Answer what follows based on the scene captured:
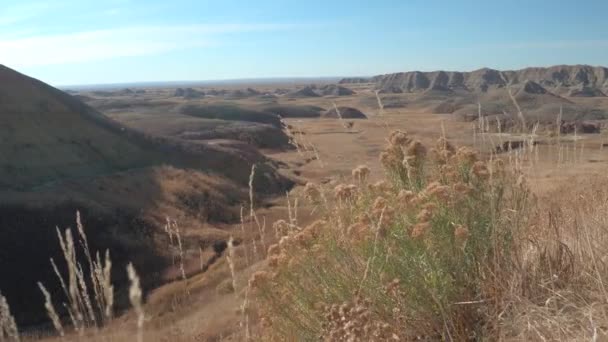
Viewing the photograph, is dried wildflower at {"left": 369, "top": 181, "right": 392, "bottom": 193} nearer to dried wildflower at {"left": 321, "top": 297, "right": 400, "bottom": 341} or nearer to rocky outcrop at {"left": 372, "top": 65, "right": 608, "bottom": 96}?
dried wildflower at {"left": 321, "top": 297, "right": 400, "bottom": 341}

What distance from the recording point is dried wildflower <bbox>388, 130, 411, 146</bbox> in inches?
185

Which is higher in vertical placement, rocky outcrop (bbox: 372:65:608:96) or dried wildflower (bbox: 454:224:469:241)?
dried wildflower (bbox: 454:224:469:241)

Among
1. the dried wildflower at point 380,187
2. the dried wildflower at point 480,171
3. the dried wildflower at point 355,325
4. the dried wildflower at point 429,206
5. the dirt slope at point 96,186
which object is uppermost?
the dried wildflower at point 480,171

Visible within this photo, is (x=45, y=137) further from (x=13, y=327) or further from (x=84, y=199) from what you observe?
(x=13, y=327)

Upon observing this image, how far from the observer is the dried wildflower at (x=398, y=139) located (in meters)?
4.69

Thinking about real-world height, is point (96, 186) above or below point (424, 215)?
below

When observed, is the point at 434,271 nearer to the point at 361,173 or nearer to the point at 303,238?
the point at 303,238

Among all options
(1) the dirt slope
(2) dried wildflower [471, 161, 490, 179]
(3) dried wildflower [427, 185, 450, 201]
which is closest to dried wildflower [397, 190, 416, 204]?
(3) dried wildflower [427, 185, 450, 201]

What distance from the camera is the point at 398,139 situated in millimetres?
4715

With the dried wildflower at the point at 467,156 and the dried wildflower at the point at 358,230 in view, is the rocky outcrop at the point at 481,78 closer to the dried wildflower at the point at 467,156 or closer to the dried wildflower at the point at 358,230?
the dried wildflower at the point at 467,156

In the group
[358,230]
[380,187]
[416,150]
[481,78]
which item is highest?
[416,150]

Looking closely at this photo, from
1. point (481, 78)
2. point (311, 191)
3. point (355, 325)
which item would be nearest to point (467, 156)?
point (311, 191)

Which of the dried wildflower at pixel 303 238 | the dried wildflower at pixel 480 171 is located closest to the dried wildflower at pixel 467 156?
the dried wildflower at pixel 480 171

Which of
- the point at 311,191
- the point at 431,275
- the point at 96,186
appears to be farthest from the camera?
the point at 96,186
